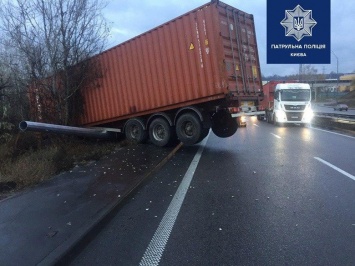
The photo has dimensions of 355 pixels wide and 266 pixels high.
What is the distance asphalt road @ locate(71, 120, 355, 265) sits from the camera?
3840mm

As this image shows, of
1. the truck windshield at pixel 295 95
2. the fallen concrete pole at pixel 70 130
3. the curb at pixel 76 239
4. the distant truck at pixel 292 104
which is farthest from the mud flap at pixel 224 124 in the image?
the truck windshield at pixel 295 95

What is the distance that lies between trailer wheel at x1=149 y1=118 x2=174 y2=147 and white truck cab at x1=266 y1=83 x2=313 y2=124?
12.2 metres

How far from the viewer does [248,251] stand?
3914 mm

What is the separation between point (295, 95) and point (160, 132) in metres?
13.1

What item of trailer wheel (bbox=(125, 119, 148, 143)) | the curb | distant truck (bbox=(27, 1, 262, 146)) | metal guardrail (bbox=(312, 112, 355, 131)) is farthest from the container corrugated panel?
metal guardrail (bbox=(312, 112, 355, 131))

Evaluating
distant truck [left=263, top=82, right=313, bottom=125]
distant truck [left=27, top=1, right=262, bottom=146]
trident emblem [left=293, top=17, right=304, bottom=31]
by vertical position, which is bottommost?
distant truck [left=263, top=82, right=313, bottom=125]

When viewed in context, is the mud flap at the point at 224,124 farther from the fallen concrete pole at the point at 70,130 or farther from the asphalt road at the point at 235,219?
the asphalt road at the point at 235,219

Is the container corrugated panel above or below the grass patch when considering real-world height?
above

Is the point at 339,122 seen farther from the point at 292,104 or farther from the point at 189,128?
the point at 189,128

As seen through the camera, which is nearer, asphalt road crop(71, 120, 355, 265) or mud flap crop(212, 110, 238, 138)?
asphalt road crop(71, 120, 355, 265)

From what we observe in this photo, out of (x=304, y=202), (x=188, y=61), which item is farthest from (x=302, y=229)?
(x=188, y=61)

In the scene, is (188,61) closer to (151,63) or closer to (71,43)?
(151,63)

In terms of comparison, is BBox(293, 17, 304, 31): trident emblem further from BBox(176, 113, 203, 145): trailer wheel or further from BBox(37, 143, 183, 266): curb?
BBox(37, 143, 183, 266): curb

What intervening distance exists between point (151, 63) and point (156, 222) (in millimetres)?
8065
